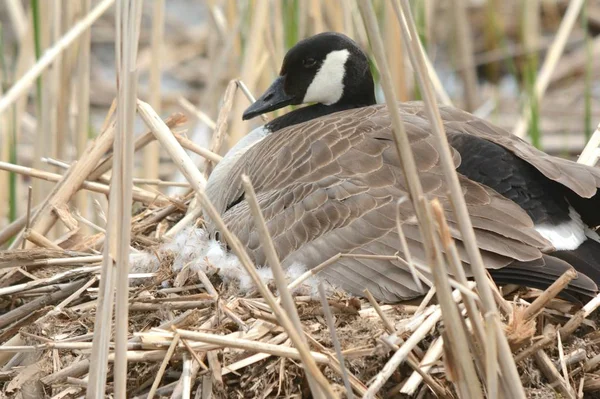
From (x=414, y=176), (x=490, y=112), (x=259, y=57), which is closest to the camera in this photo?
(x=414, y=176)

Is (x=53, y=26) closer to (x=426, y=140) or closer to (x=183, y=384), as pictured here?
(x=426, y=140)

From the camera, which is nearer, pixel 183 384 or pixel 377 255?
pixel 183 384

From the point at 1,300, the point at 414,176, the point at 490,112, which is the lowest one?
the point at 490,112

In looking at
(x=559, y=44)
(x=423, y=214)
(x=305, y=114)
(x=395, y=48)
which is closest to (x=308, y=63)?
(x=305, y=114)

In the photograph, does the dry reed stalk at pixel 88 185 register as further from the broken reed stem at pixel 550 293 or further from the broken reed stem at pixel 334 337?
the broken reed stem at pixel 550 293

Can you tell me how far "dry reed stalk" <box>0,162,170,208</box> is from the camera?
11.6 feet

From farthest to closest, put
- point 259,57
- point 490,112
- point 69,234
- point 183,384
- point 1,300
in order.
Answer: point 490,112
point 259,57
point 69,234
point 1,300
point 183,384

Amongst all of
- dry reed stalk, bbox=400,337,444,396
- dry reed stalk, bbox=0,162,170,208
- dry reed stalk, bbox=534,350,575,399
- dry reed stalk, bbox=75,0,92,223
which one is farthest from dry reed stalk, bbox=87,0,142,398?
dry reed stalk, bbox=75,0,92,223

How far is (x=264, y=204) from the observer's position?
10.3 ft

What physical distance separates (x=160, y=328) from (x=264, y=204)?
2.37ft

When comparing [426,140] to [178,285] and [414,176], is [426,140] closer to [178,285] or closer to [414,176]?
[178,285]

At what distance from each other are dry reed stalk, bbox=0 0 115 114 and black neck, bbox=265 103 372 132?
0.85 meters

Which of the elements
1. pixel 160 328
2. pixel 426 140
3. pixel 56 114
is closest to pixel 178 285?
pixel 160 328

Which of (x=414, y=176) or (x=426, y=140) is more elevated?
(x=414, y=176)
